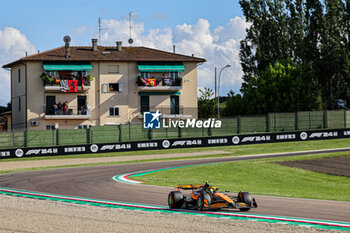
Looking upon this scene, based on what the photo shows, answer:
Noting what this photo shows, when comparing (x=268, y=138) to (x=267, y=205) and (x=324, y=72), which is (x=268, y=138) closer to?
(x=324, y=72)

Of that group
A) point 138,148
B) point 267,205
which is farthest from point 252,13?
point 267,205

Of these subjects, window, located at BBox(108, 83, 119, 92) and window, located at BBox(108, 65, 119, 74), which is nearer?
window, located at BBox(108, 83, 119, 92)

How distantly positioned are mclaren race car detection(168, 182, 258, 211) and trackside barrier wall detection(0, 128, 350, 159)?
30983 mm

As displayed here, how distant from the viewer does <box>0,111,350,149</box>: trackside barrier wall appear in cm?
4666

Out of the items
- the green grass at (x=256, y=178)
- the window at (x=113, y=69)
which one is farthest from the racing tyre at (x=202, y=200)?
the window at (x=113, y=69)

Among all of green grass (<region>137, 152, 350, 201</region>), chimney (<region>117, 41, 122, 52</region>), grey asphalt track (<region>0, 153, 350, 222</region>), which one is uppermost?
chimney (<region>117, 41, 122, 52</region>)

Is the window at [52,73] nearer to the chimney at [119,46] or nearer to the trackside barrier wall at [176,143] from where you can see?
the chimney at [119,46]

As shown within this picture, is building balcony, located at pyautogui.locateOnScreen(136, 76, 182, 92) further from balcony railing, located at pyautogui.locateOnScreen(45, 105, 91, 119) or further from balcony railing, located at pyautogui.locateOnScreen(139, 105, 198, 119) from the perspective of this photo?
balcony railing, located at pyautogui.locateOnScreen(45, 105, 91, 119)

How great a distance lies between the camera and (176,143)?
156ft

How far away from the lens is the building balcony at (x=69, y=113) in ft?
201

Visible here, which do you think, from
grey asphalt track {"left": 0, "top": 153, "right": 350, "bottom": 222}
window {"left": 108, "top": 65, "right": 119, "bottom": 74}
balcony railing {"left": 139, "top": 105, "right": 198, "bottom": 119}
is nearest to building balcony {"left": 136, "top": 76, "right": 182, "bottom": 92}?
balcony railing {"left": 139, "top": 105, "right": 198, "bottom": 119}

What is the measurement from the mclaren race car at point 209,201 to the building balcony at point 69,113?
48624mm

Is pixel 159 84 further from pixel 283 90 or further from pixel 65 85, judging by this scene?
pixel 283 90

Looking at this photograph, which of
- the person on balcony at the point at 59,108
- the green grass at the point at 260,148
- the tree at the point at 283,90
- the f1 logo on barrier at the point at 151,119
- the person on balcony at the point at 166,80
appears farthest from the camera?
the tree at the point at 283,90
